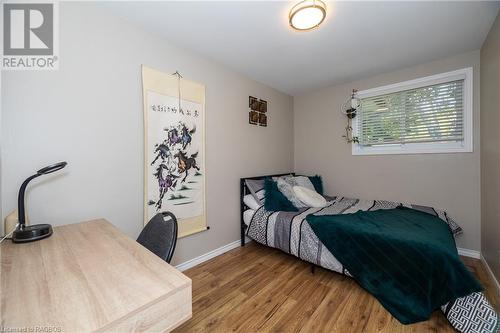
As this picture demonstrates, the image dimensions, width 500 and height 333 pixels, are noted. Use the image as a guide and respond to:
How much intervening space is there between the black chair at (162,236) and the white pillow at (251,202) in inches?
59.0

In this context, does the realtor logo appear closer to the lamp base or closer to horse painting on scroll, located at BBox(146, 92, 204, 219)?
horse painting on scroll, located at BBox(146, 92, 204, 219)

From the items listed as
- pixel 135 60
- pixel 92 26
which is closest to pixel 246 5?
pixel 135 60

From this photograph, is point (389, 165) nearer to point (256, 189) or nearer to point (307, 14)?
point (256, 189)

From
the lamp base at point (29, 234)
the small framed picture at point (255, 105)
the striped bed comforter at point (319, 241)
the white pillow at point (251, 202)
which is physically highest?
the small framed picture at point (255, 105)

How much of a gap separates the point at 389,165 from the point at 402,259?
163 centimetres

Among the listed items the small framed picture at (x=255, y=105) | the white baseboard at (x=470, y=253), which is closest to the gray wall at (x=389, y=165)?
the white baseboard at (x=470, y=253)

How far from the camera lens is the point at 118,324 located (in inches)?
20.1

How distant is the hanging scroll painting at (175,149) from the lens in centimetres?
182

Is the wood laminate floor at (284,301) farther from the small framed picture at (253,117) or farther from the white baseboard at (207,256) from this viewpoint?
the small framed picture at (253,117)

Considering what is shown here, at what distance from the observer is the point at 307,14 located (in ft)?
4.89

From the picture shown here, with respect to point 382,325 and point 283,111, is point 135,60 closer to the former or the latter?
point 283,111

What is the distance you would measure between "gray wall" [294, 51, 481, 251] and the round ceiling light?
1.81m

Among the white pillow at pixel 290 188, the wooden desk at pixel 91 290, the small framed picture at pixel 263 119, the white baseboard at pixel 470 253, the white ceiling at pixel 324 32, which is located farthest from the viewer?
the small framed picture at pixel 263 119

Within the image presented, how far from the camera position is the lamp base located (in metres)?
1.03
